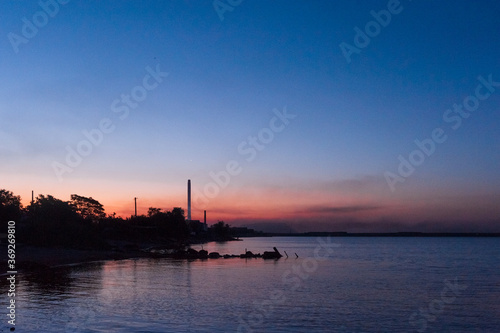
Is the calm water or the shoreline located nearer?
the calm water

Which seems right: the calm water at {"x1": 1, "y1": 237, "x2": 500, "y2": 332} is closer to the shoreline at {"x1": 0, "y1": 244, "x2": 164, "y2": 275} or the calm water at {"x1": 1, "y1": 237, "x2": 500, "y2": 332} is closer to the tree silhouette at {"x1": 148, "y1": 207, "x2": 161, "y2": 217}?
the shoreline at {"x1": 0, "y1": 244, "x2": 164, "y2": 275}

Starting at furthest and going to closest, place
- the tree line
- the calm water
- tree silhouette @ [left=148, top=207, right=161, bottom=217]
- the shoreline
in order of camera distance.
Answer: tree silhouette @ [left=148, top=207, right=161, bottom=217]
the tree line
the shoreline
the calm water

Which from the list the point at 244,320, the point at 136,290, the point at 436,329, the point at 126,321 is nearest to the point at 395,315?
the point at 436,329

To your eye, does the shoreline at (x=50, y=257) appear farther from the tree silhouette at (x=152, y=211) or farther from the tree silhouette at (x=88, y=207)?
the tree silhouette at (x=152, y=211)

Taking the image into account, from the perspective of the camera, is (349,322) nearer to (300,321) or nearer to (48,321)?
(300,321)

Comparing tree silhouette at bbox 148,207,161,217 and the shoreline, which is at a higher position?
tree silhouette at bbox 148,207,161,217

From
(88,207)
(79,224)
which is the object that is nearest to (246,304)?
(79,224)

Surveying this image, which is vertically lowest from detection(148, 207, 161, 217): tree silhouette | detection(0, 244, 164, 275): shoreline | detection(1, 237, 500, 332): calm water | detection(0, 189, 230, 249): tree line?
detection(1, 237, 500, 332): calm water

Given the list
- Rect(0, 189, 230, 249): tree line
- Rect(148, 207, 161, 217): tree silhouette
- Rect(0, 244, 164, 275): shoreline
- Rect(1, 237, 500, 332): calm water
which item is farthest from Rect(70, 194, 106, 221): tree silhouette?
Rect(1, 237, 500, 332): calm water

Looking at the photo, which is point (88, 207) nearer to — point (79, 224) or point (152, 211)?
point (152, 211)

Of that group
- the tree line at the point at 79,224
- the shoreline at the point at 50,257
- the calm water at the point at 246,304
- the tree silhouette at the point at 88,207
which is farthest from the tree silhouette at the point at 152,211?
the calm water at the point at 246,304

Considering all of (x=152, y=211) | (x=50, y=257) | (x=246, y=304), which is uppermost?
(x=152, y=211)

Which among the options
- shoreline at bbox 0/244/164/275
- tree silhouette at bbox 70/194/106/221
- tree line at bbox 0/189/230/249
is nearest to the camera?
shoreline at bbox 0/244/164/275

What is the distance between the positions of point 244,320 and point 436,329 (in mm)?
12003
